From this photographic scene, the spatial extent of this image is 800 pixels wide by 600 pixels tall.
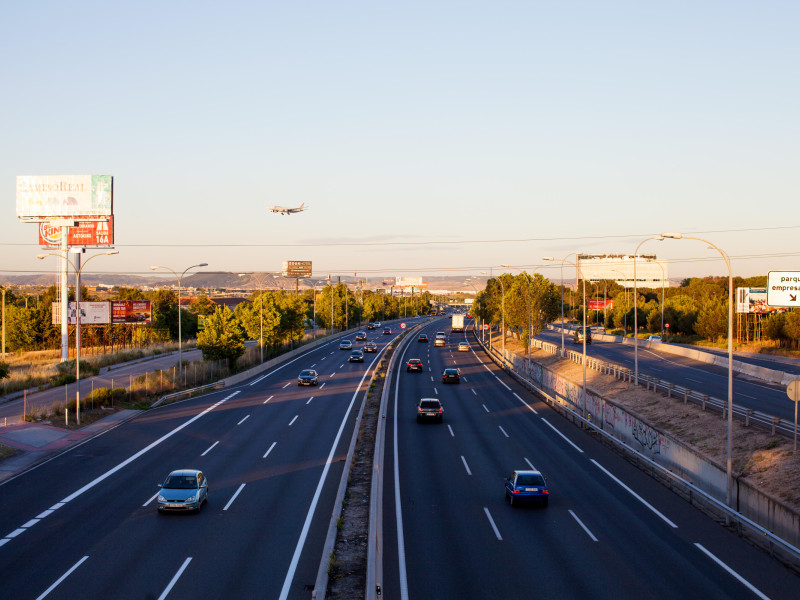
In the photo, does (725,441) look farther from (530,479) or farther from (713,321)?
(713,321)

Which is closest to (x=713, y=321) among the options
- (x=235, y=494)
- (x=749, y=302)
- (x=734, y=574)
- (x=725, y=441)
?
(x=749, y=302)

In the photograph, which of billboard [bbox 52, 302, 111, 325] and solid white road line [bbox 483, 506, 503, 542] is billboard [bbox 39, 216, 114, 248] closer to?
billboard [bbox 52, 302, 111, 325]

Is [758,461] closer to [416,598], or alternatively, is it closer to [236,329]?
[416,598]

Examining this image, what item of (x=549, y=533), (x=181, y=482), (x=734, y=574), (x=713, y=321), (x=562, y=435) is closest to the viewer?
(x=734, y=574)

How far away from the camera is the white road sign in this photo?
101 ft

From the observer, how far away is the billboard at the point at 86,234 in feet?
264

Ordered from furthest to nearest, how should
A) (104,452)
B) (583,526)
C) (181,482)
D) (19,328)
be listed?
(19,328) → (104,452) → (181,482) → (583,526)

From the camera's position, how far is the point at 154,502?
929 inches

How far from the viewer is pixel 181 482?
74.9ft

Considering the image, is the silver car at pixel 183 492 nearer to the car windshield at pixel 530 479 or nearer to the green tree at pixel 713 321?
the car windshield at pixel 530 479

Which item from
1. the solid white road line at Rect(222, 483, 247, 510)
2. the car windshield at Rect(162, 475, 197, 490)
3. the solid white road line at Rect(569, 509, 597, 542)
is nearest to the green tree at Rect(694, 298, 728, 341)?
the solid white road line at Rect(569, 509, 597, 542)

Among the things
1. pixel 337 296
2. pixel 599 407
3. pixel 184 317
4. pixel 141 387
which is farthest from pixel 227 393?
pixel 337 296

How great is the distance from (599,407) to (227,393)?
27.9 meters

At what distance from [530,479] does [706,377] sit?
3524 centimetres
